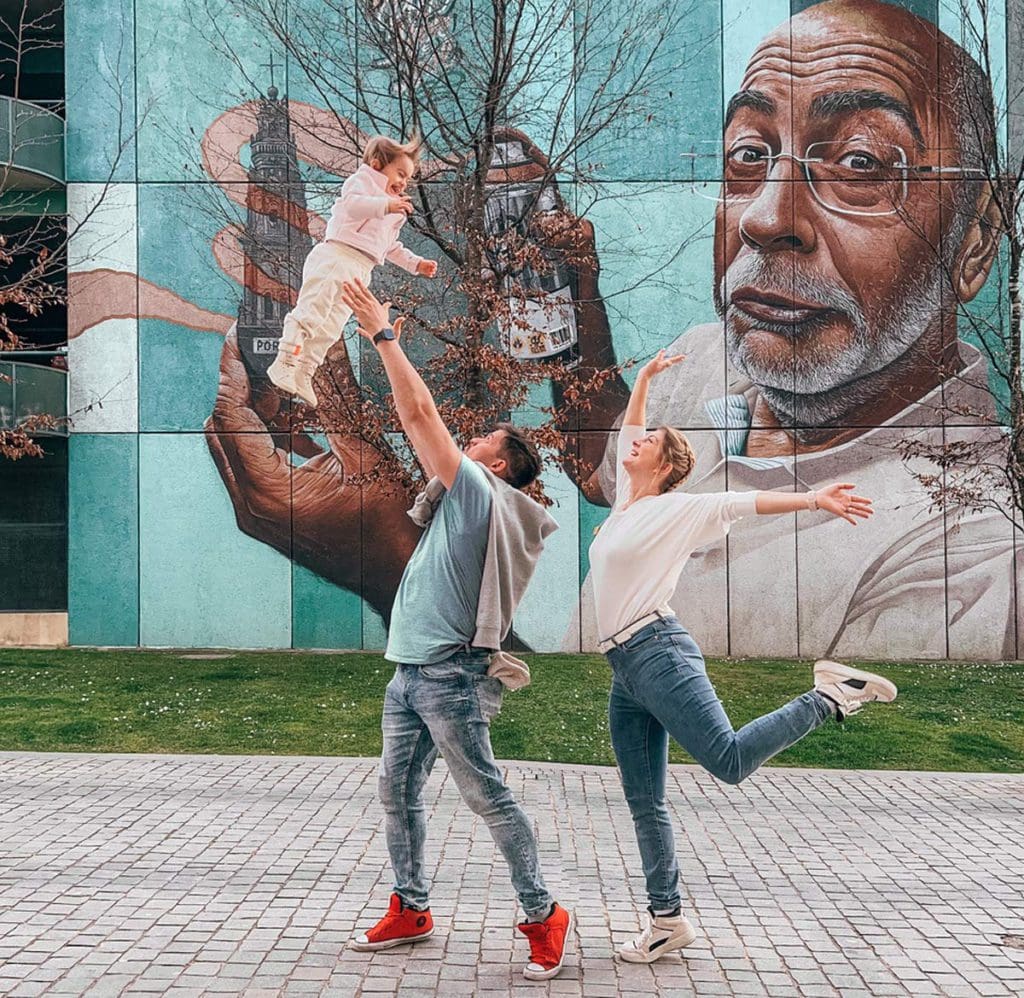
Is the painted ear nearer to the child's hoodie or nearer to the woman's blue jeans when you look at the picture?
the woman's blue jeans

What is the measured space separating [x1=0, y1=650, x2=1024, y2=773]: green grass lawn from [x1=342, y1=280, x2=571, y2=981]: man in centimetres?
547

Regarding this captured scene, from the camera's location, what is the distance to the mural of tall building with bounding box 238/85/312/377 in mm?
18281

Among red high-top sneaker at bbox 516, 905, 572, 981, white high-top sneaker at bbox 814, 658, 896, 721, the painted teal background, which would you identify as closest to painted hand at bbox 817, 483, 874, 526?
white high-top sneaker at bbox 814, 658, 896, 721

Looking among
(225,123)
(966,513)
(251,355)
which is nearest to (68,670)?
(251,355)

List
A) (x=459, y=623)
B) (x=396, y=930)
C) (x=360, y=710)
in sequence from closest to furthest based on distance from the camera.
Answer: (x=459, y=623)
(x=396, y=930)
(x=360, y=710)

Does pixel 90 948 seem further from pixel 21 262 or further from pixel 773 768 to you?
pixel 21 262

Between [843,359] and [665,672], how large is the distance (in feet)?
47.9

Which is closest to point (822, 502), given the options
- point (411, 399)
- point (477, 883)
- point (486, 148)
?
point (411, 399)

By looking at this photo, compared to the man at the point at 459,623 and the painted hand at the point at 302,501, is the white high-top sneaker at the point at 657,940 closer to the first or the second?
the man at the point at 459,623

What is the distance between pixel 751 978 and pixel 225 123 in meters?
16.7

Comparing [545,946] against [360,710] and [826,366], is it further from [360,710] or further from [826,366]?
[826,366]

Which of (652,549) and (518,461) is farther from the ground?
(518,461)

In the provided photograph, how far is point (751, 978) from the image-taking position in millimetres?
4883

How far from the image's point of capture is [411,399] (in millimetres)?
A: 4746
